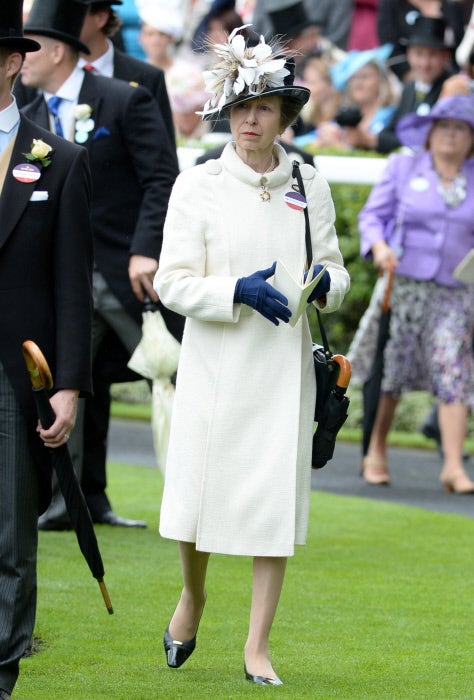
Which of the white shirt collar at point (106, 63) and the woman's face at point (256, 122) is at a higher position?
the woman's face at point (256, 122)

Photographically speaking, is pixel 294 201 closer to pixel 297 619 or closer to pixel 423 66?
pixel 297 619

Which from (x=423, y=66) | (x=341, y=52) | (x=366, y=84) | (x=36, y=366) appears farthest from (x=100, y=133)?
(x=341, y=52)

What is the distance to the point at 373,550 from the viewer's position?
27.3ft

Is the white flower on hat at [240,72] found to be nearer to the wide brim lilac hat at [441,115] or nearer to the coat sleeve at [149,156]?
the coat sleeve at [149,156]

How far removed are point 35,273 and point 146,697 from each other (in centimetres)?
135

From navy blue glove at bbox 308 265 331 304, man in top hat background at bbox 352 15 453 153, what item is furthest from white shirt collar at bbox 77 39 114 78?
man in top hat background at bbox 352 15 453 153

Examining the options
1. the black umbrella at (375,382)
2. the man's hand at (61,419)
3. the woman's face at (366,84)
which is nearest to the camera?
the man's hand at (61,419)

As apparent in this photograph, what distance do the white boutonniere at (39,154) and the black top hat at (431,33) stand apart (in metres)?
9.14

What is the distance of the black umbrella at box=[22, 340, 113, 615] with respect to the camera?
487cm

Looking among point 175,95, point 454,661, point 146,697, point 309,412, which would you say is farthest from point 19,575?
point 175,95

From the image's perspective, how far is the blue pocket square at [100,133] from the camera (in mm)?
8094

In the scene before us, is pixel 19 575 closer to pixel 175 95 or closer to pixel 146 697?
pixel 146 697

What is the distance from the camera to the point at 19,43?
504 centimetres

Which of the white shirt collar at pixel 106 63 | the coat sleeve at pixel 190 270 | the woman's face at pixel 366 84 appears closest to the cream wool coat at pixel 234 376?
the coat sleeve at pixel 190 270
